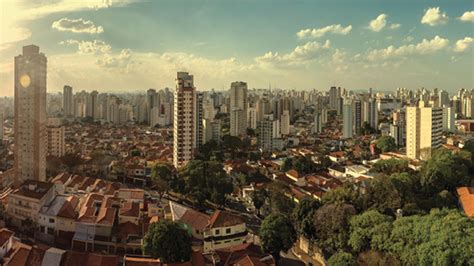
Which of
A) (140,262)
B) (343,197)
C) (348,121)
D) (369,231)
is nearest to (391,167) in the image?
(343,197)

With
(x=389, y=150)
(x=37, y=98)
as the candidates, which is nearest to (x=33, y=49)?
(x=37, y=98)

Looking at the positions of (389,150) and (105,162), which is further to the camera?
(389,150)

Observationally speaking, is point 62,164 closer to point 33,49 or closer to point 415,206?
point 33,49

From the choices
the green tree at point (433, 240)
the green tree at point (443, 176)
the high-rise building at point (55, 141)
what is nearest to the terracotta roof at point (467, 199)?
the green tree at point (443, 176)

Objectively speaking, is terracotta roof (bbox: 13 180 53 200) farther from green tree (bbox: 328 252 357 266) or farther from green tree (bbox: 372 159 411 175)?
green tree (bbox: 372 159 411 175)

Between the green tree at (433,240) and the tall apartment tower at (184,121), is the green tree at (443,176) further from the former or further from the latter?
the tall apartment tower at (184,121)

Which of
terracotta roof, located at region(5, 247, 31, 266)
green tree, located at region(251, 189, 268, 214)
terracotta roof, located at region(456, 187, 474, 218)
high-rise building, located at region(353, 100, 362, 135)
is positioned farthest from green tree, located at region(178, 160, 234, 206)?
high-rise building, located at region(353, 100, 362, 135)
